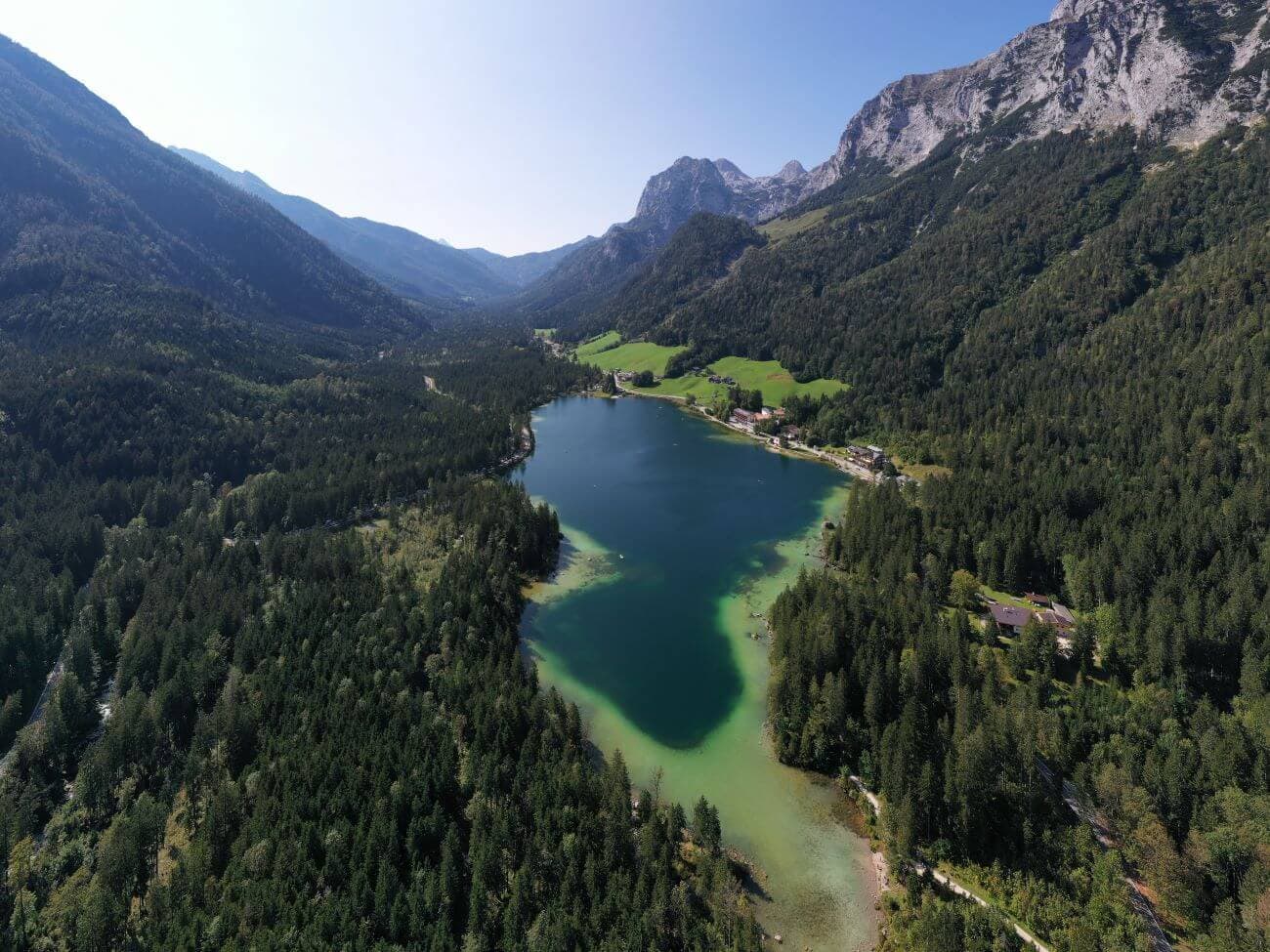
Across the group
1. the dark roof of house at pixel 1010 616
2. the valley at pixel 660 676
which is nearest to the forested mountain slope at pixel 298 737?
the valley at pixel 660 676

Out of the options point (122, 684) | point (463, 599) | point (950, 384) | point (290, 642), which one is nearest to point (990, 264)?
point (950, 384)

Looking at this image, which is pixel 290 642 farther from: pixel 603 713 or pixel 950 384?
pixel 950 384

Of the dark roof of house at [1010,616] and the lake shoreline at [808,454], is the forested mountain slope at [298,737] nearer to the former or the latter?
the dark roof of house at [1010,616]

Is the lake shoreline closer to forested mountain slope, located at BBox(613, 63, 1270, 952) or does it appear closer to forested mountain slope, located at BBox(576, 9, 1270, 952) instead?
forested mountain slope, located at BBox(576, 9, 1270, 952)

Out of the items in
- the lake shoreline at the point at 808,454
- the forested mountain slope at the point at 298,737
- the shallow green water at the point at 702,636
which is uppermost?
the lake shoreline at the point at 808,454

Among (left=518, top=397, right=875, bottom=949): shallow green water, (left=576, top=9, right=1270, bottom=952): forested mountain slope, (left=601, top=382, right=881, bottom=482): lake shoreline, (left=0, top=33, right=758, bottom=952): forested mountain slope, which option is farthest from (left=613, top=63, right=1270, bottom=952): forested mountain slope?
(left=0, top=33, right=758, bottom=952): forested mountain slope

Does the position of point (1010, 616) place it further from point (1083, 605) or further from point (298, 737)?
point (298, 737)
